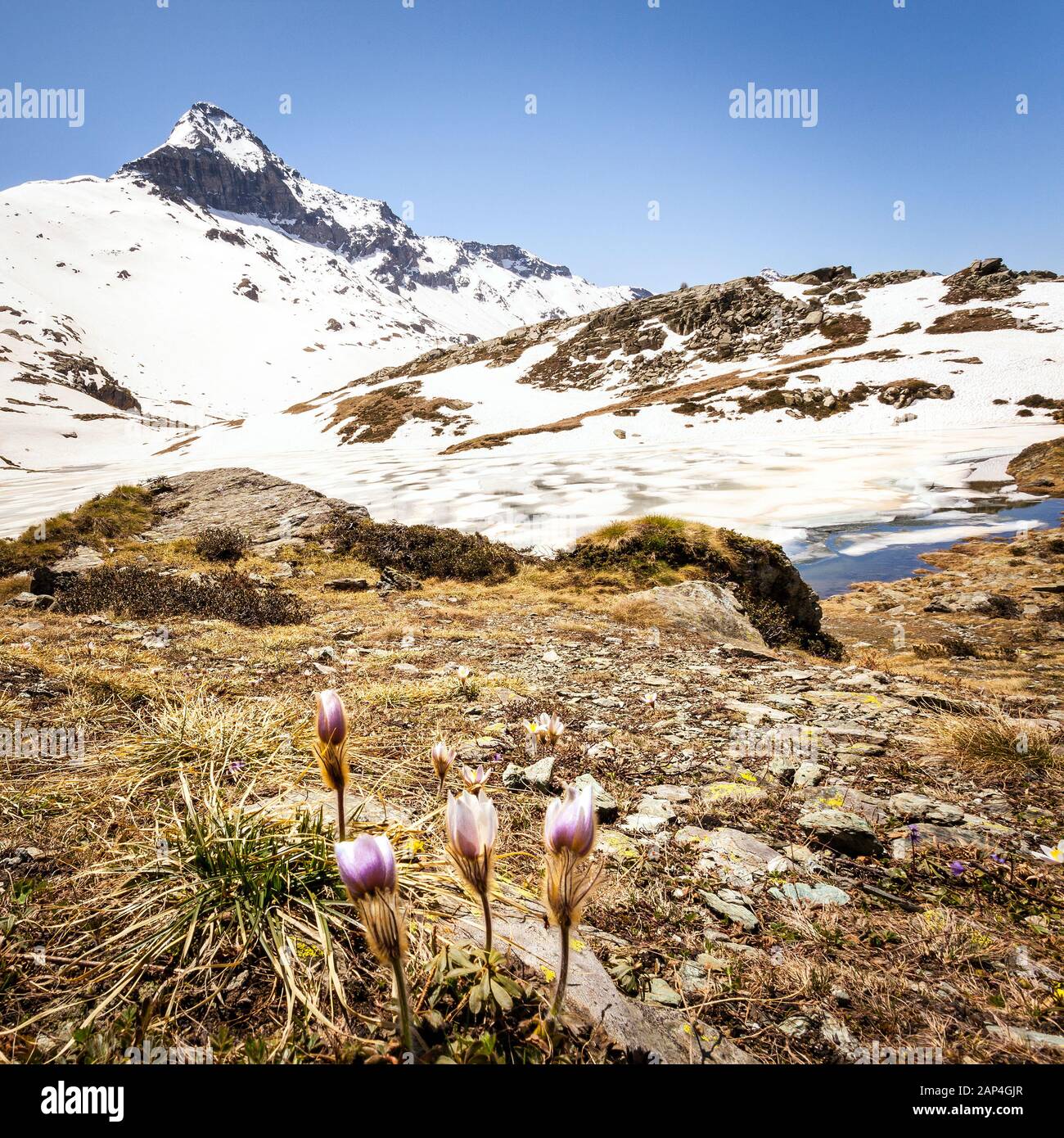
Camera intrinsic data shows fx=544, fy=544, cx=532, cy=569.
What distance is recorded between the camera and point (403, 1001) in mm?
1198

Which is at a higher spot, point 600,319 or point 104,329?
point 104,329

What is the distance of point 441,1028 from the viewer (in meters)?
1.36

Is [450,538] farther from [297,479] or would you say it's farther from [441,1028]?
[297,479]

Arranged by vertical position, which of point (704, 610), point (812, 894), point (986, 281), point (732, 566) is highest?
point (986, 281)

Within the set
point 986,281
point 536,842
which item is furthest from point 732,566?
point 986,281

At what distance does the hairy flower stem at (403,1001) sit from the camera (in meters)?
1.15

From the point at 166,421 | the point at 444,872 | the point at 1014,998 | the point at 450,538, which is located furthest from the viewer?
the point at 166,421

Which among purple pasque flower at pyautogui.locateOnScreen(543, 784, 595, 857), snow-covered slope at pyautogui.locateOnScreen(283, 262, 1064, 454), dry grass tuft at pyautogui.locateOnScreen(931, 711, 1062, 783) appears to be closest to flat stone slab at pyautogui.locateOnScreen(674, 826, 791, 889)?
purple pasque flower at pyautogui.locateOnScreen(543, 784, 595, 857)

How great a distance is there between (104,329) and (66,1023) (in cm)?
18841

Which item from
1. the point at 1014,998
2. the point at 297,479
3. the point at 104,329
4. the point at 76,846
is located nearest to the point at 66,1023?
the point at 76,846

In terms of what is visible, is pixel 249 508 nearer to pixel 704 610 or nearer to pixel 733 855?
pixel 704 610

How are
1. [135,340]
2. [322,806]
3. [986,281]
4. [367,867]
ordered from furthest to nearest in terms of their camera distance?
[135,340] < [986,281] < [322,806] < [367,867]

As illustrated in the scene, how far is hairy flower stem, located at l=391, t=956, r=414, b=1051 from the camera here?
3.76 feet

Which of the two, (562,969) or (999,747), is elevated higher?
(562,969)
